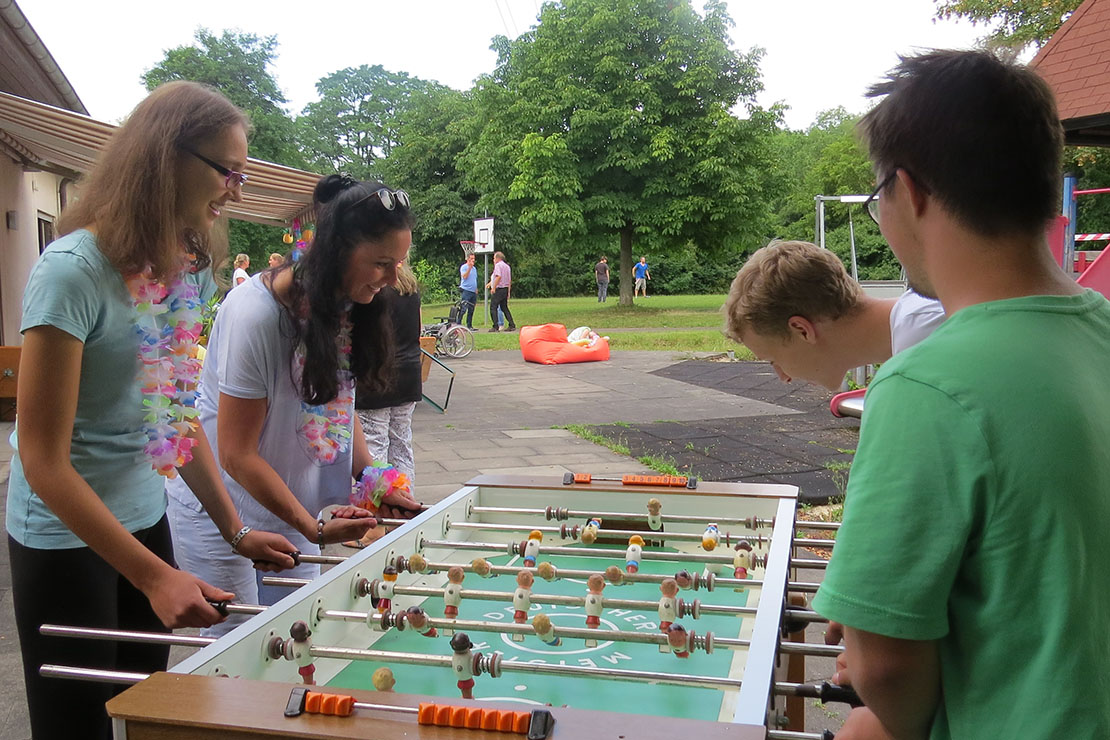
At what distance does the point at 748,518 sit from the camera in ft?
7.78

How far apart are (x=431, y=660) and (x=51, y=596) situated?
0.82m

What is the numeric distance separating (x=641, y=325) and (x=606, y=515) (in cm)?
1668

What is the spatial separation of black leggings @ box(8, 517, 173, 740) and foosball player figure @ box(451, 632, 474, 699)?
2.68ft

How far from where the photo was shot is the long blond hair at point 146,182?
1.67 m

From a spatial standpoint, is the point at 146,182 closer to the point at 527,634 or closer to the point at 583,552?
the point at 527,634

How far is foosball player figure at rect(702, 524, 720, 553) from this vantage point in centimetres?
213

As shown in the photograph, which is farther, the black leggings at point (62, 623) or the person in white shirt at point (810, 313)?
the person in white shirt at point (810, 313)

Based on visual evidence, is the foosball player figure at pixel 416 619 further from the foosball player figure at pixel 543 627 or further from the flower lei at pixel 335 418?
the flower lei at pixel 335 418

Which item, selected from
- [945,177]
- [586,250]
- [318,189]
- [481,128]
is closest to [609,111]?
[586,250]

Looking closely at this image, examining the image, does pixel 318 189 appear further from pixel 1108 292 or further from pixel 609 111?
pixel 609 111

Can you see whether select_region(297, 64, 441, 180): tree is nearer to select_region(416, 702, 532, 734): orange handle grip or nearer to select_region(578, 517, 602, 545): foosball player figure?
select_region(578, 517, 602, 545): foosball player figure

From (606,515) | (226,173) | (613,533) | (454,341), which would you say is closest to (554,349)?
(454,341)

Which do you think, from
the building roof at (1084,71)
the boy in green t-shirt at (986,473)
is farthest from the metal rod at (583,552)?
the building roof at (1084,71)

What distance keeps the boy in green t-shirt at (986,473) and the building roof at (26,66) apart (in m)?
6.87
